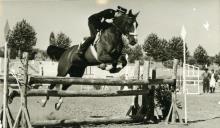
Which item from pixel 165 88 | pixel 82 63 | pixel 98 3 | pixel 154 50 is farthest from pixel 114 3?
pixel 154 50

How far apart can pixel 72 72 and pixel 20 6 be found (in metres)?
2.50

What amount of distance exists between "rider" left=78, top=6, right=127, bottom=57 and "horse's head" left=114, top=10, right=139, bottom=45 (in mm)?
144

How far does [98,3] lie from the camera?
8.84 metres

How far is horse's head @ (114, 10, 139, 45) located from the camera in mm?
8500

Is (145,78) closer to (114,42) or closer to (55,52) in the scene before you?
(114,42)

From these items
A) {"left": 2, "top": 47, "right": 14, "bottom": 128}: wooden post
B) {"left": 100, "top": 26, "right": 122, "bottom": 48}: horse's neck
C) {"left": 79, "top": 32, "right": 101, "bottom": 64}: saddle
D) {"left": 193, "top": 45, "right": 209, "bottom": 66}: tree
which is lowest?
{"left": 2, "top": 47, "right": 14, "bottom": 128}: wooden post

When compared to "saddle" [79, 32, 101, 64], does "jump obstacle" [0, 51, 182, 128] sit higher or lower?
lower

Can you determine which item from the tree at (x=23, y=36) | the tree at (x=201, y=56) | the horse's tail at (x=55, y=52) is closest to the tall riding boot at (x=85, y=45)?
the horse's tail at (x=55, y=52)

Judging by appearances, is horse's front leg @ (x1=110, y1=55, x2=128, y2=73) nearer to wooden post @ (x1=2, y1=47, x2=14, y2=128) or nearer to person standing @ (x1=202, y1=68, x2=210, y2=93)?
wooden post @ (x1=2, y1=47, x2=14, y2=128)

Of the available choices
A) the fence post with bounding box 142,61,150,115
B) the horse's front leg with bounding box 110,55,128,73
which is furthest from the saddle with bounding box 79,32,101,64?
the fence post with bounding box 142,61,150,115

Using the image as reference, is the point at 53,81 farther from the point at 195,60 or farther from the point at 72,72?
the point at 195,60

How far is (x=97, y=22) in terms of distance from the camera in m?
8.87

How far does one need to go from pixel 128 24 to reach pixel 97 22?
0.77 meters

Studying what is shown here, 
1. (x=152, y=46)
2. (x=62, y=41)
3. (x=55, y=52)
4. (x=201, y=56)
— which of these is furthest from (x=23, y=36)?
(x=55, y=52)
